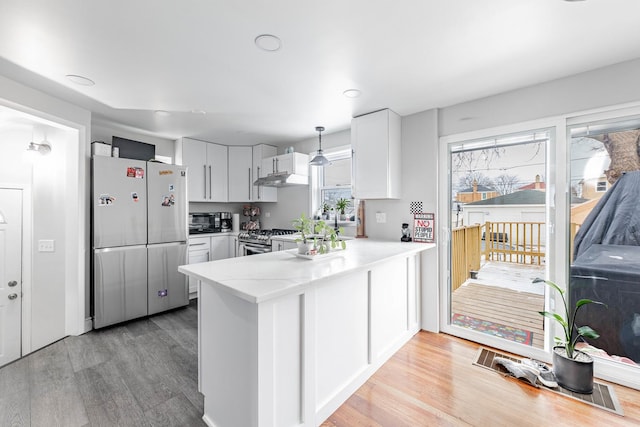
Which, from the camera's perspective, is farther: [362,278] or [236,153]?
[236,153]

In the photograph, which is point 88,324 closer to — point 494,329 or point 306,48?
point 306,48

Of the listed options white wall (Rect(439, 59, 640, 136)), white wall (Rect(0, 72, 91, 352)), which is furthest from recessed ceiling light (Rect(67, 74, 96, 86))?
white wall (Rect(439, 59, 640, 136))

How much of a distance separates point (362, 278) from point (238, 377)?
3.41 ft

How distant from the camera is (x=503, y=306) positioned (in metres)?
3.14

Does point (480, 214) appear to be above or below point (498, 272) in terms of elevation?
above

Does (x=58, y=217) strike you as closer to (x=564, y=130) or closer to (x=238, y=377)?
(x=238, y=377)

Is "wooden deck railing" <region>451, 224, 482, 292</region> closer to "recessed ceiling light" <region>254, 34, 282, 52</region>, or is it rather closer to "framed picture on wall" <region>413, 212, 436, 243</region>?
"framed picture on wall" <region>413, 212, 436, 243</region>

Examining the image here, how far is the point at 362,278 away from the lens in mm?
2031

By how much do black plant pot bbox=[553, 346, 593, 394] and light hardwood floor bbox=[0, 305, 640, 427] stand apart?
0.16 meters

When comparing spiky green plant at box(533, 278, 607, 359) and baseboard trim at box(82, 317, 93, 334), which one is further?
baseboard trim at box(82, 317, 93, 334)

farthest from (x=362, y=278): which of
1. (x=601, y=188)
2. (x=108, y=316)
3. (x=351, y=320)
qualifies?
(x=108, y=316)

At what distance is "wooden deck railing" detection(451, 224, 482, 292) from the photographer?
3.26 meters

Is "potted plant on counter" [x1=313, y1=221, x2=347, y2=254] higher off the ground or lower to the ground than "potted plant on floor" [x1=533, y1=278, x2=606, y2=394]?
higher

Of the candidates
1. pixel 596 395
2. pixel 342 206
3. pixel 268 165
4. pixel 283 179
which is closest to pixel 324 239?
pixel 342 206
